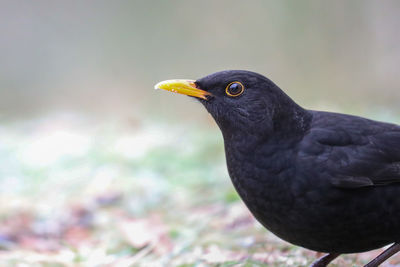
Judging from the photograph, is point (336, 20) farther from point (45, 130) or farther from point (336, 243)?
point (336, 243)

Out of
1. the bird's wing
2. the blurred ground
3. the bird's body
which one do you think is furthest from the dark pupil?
the blurred ground

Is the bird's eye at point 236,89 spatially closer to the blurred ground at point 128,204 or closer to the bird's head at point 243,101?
the bird's head at point 243,101

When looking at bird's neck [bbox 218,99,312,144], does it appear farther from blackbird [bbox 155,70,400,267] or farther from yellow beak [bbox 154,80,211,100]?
yellow beak [bbox 154,80,211,100]

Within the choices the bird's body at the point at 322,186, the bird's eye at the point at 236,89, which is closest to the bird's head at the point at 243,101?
the bird's eye at the point at 236,89

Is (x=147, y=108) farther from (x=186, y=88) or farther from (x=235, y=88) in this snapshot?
(x=235, y=88)

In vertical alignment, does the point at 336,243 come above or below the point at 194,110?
below

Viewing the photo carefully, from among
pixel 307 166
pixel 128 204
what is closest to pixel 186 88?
pixel 307 166

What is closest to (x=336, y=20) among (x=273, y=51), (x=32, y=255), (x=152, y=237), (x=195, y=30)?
(x=273, y=51)
